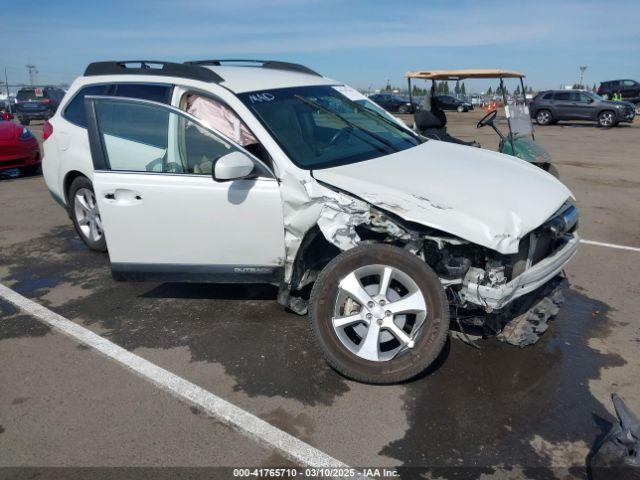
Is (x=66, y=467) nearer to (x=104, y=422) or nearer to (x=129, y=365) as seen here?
(x=104, y=422)

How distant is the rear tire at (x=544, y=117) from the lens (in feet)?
84.0

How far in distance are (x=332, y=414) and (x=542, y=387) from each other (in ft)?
4.35

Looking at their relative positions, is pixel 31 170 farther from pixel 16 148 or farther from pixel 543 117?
pixel 543 117

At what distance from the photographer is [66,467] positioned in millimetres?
2623

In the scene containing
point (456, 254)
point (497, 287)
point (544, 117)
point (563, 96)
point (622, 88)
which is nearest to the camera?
point (497, 287)

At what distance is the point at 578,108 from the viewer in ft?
81.5

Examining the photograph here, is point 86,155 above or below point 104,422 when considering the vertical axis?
above

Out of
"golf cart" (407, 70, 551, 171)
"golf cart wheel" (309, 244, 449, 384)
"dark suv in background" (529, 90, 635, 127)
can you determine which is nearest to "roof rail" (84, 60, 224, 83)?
"golf cart wheel" (309, 244, 449, 384)

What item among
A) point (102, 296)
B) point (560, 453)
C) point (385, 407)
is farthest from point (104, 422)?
point (560, 453)

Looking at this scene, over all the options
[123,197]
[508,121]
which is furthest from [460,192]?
[508,121]

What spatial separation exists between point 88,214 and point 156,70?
218 cm

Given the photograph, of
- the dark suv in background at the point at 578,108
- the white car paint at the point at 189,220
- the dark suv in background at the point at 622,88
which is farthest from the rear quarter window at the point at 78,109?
the dark suv in background at the point at 622,88

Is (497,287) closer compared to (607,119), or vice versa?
(497,287)

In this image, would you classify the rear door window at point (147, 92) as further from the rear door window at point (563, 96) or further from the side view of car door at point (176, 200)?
the rear door window at point (563, 96)
